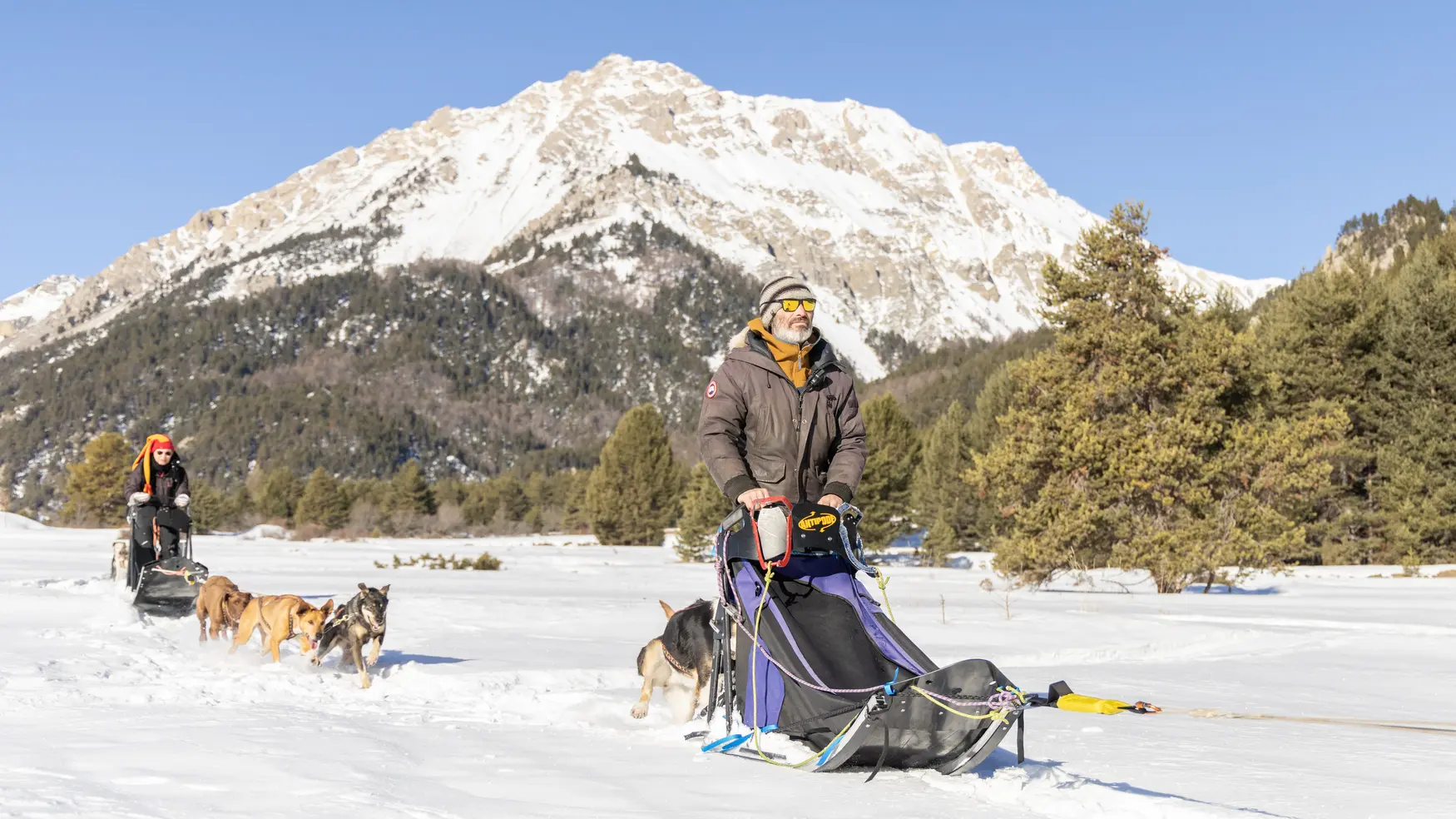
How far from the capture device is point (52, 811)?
10.6 ft

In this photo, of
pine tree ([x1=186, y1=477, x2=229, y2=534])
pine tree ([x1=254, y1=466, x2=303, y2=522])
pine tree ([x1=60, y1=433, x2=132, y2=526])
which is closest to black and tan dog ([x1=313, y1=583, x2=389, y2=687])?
pine tree ([x1=186, y1=477, x2=229, y2=534])

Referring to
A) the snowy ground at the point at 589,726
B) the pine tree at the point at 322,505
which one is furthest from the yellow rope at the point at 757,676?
the pine tree at the point at 322,505

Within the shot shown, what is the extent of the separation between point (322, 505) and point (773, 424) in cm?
7976

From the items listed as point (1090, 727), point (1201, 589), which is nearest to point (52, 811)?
point (1090, 727)

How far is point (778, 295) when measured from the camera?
568 centimetres

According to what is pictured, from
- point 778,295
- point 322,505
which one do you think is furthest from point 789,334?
point 322,505

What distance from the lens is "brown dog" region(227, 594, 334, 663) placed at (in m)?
8.86

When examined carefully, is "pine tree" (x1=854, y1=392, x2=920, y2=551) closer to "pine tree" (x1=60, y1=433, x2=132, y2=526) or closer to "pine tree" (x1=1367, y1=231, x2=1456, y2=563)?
"pine tree" (x1=1367, y1=231, x2=1456, y2=563)

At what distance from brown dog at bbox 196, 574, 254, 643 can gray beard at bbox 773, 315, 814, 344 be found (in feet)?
21.1

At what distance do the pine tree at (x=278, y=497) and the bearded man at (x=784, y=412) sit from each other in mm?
83400

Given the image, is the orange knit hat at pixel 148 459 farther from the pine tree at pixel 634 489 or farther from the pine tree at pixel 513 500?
the pine tree at pixel 513 500

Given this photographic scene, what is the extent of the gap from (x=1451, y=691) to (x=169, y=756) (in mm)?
8744

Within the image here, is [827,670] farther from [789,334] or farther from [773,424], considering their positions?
[789,334]

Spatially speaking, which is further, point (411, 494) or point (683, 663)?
point (411, 494)
